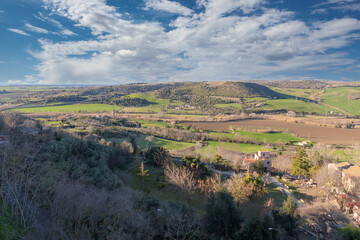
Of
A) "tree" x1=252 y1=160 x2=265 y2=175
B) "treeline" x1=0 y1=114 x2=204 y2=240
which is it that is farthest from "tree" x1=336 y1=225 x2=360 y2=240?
"tree" x1=252 y1=160 x2=265 y2=175

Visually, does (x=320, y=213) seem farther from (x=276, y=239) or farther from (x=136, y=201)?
(x=136, y=201)

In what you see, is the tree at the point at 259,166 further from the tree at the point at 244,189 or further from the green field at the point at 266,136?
the green field at the point at 266,136

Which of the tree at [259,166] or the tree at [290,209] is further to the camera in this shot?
the tree at [259,166]

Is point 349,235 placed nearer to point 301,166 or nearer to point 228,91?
point 301,166

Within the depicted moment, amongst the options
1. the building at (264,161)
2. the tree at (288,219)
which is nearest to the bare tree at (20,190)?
the tree at (288,219)

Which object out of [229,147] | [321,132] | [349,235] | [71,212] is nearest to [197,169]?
[349,235]

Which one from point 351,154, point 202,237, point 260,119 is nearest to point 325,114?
point 260,119
